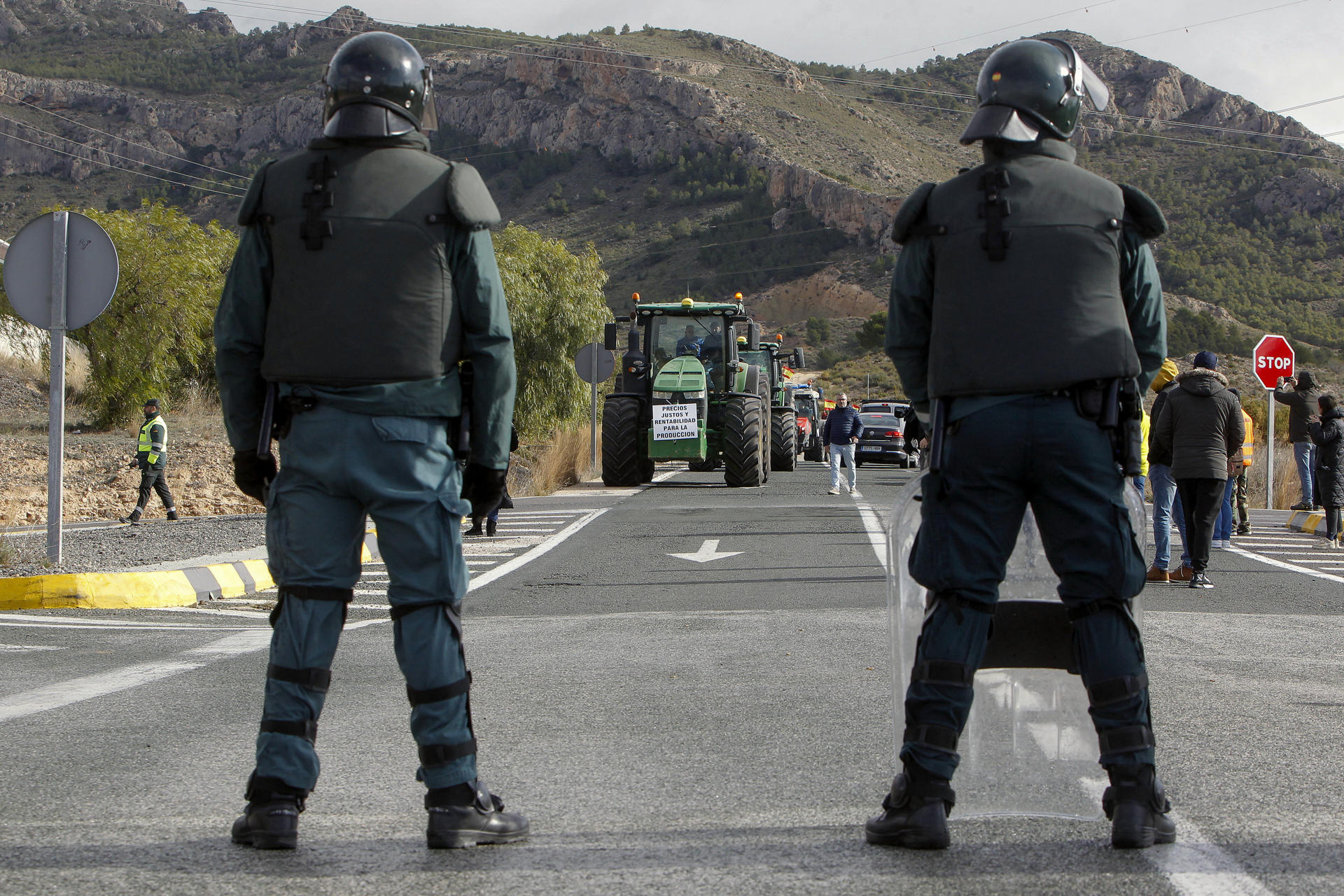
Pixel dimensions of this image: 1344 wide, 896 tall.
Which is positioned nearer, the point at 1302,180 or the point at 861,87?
the point at 1302,180

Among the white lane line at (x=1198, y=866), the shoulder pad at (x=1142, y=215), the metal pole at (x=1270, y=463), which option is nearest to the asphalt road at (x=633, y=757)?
the white lane line at (x=1198, y=866)

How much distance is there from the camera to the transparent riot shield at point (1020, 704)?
11.7 feet

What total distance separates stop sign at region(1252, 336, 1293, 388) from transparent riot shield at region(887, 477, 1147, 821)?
19.8 m

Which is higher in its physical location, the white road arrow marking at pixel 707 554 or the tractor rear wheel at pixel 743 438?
the tractor rear wheel at pixel 743 438

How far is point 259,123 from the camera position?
113438 mm

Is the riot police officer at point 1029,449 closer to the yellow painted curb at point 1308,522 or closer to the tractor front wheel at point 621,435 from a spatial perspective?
the yellow painted curb at point 1308,522

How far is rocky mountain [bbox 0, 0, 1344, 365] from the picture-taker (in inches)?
3285

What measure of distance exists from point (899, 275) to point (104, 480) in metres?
20.2

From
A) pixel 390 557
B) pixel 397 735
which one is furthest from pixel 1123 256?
pixel 397 735

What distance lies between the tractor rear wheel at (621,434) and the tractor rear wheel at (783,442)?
222 inches

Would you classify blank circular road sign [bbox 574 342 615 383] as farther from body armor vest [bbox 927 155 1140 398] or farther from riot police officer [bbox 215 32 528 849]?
body armor vest [bbox 927 155 1140 398]

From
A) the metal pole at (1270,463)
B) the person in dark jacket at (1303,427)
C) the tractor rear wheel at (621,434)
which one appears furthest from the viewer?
the tractor rear wheel at (621,434)

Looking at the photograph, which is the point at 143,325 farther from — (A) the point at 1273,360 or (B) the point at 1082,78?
(B) the point at 1082,78

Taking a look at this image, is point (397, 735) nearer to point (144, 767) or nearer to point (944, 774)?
point (144, 767)
